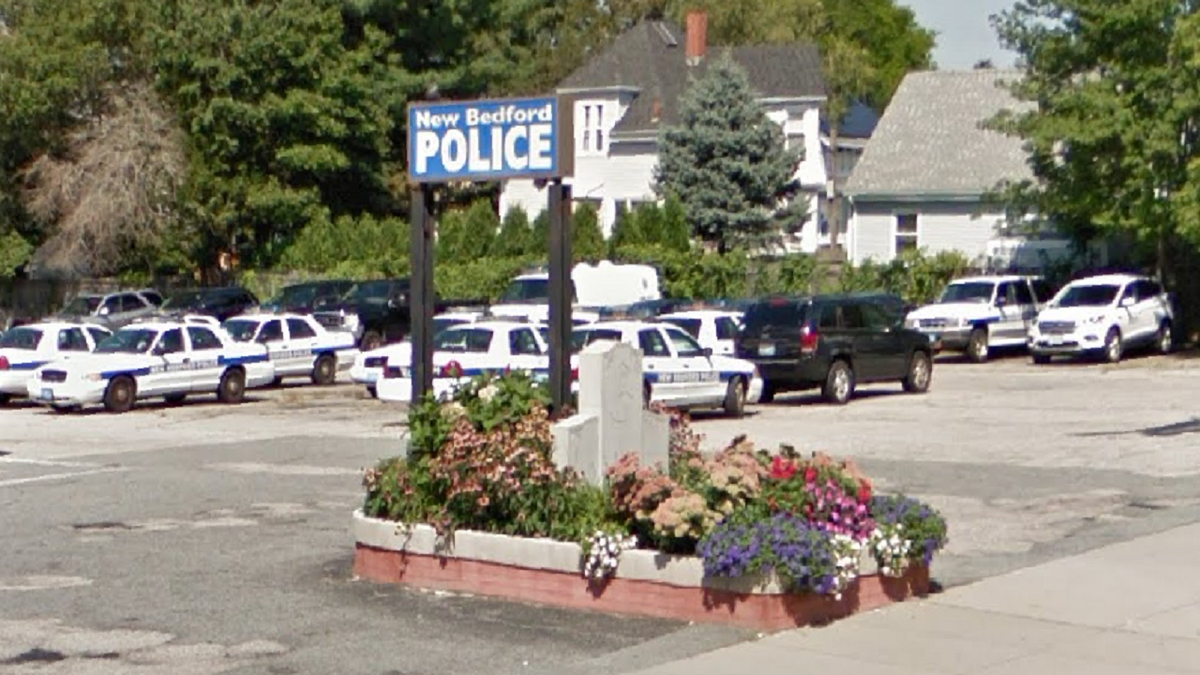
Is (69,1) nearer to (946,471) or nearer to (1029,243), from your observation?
(1029,243)

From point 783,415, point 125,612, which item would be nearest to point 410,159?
point 125,612

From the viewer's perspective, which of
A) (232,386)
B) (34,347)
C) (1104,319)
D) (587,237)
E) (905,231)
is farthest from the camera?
(905,231)

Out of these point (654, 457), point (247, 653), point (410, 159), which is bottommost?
point (247, 653)

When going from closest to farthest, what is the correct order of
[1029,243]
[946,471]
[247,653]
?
1. [247,653]
2. [946,471]
3. [1029,243]

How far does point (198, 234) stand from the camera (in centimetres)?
5984

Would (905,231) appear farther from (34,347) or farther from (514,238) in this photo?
(34,347)

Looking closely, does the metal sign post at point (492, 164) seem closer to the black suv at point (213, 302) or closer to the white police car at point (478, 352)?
the white police car at point (478, 352)

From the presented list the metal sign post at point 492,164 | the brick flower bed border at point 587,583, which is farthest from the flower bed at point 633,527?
the metal sign post at point 492,164

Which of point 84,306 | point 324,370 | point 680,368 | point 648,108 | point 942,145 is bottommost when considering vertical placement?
point 324,370

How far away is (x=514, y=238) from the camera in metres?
56.6

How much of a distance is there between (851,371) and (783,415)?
2.70 m

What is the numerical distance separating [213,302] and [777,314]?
20937 mm

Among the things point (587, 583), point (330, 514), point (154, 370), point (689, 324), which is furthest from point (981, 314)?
point (587, 583)

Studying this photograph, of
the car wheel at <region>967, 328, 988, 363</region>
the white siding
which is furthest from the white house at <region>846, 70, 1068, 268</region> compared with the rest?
the car wheel at <region>967, 328, 988, 363</region>
